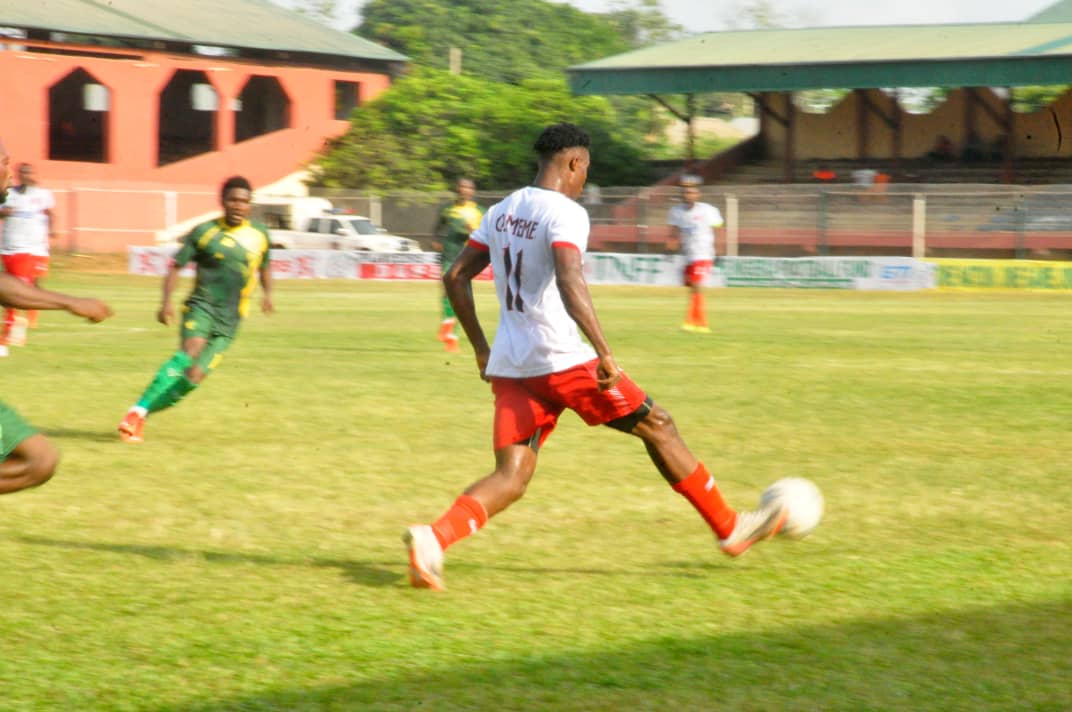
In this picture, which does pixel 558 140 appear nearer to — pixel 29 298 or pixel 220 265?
pixel 29 298

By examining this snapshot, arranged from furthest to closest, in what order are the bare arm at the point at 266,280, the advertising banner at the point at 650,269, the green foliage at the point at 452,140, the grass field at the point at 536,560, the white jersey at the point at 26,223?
the green foliage at the point at 452,140
the advertising banner at the point at 650,269
the white jersey at the point at 26,223
the bare arm at the point at 266,280
the grass field at the point at 536,560

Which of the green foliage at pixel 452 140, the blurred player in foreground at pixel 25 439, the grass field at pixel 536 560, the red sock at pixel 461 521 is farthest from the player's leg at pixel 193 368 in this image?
the green foliage at pixel 452 140

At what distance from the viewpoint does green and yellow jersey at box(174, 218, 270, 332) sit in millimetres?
10758

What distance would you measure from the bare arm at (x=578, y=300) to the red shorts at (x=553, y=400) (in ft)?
0.50

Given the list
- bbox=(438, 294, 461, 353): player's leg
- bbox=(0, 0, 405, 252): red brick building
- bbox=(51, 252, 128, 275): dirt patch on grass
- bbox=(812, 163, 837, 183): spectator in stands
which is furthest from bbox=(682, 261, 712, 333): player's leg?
bbox=(812, 163, 837, 183): spectator in stands

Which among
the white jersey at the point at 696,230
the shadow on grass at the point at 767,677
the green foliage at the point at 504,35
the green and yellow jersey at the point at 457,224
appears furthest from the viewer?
the green foliage at the point at 504,35

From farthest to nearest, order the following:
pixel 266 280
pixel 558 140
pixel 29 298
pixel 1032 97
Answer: pixel 1032 97 < pixel 266 280 < pixel 558 140 < pixel 29 298

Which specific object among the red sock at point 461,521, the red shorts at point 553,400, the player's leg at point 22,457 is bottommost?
the red sock at point 461,521

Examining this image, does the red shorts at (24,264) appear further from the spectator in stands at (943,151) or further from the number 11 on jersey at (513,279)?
the spectator in stands at (943,151)

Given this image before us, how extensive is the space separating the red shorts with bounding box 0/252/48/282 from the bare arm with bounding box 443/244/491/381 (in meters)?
13.2

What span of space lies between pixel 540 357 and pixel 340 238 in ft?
120

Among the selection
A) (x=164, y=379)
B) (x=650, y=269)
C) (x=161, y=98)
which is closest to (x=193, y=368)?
(x=164, y=379)

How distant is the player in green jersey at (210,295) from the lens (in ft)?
34.4

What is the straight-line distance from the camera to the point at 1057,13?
189ft
